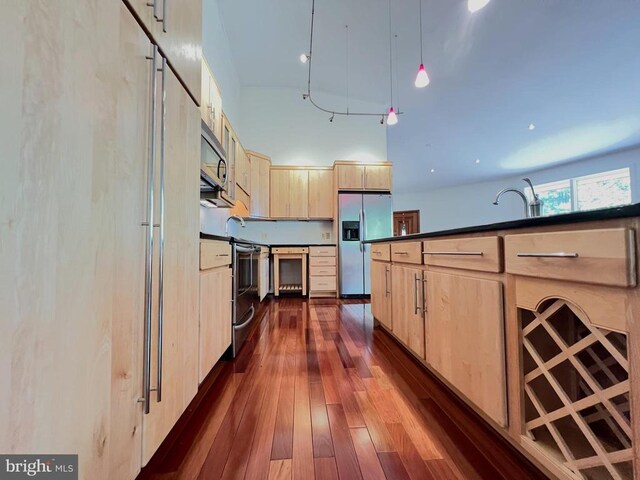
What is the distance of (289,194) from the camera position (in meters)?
4.58

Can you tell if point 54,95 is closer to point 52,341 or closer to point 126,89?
point 126,89

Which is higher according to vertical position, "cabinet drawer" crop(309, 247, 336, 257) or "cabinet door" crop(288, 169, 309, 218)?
"cabinet door" crop(288, 169, 309, 218)

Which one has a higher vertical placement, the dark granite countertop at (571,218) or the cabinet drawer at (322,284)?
the dark granite countertop at (571,218)

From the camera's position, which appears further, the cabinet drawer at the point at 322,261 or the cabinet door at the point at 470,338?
the cabinet drawer at the point at 322,261

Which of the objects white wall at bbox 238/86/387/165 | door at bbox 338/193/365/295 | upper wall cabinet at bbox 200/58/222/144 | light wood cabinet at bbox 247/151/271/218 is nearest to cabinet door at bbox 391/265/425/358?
upper wall cabinet at bbox 200/58/222/144

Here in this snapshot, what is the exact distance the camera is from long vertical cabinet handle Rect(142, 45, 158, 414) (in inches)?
29.8

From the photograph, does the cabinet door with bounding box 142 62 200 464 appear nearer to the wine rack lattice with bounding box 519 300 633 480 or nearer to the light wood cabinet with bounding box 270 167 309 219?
the wine rack lattice with bounding box 519 300 633 480

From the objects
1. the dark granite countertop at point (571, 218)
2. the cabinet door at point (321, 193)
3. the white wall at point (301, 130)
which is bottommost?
the dark granite countertop at point (571, 218)

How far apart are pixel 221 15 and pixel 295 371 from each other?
4.39 m

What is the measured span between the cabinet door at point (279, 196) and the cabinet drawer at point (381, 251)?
2414mm

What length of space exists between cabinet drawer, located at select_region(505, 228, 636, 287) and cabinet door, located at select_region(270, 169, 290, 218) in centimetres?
396

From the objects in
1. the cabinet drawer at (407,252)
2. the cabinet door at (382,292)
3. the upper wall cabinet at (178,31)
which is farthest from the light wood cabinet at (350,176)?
the upper wall cabinet at (178,31)

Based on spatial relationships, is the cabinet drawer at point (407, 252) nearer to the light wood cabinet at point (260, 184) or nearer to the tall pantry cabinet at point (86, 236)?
the tall pantry cabinet at point (86, 236)

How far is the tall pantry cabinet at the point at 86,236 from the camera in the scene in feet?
1.37
